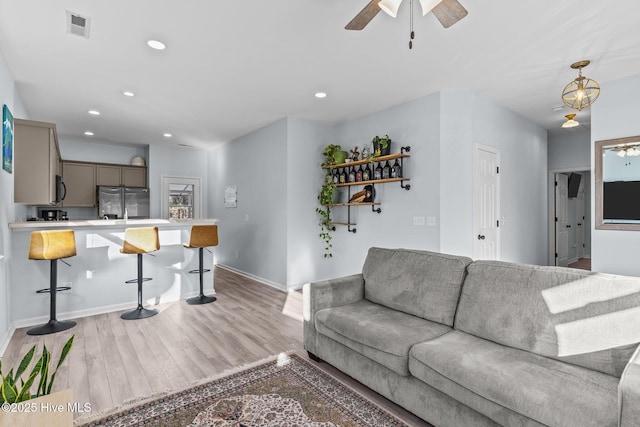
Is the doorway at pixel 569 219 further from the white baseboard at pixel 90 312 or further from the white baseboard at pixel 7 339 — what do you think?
the white baseboard at pixel 7 339

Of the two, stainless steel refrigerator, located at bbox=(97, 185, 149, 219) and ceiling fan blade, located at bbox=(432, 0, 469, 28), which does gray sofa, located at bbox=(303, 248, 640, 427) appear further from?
stainless steel refrigerator, located at bbox=(97, 185, 149, 219)

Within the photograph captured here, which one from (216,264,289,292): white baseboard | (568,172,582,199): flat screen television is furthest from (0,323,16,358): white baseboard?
(568,172,582,199): flat screen television

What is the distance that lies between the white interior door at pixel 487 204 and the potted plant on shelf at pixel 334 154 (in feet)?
6.17

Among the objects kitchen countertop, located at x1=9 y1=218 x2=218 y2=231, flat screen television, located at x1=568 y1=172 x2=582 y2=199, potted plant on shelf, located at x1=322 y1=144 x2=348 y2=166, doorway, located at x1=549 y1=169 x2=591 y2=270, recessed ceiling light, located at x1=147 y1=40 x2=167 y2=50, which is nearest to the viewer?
recessed ceiling light, located at x1=147 y1=40 x2=167 y2=50

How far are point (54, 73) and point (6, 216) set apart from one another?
152 cm

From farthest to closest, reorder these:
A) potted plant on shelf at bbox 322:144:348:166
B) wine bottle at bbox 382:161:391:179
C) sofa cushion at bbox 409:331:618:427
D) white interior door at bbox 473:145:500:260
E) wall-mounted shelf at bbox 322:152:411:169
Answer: potted plant on shelf at bbox 322:144:348:166
wine bottle at bbox 382:161:391:179
wall-mounted shelf at bbox 322:152:411:169
white interior door at bbox 473:145:500:260
sofa cushion at bbox 409:331:618:427

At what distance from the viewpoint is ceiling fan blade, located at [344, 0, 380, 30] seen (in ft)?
6.30

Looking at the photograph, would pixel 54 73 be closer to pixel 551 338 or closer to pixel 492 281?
pixel 492 281

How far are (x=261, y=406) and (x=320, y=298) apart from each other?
852 mm

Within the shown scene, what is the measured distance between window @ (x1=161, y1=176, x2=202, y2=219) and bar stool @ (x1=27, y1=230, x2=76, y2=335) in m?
3.75

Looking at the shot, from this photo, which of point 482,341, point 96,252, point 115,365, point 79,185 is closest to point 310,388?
point 482,341

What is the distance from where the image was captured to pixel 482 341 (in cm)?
195

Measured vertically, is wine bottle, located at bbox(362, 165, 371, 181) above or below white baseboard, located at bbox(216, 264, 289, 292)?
above

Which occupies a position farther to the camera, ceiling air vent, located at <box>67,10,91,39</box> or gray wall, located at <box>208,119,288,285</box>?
gray wall, located at <box>208,119,288,285</box>
